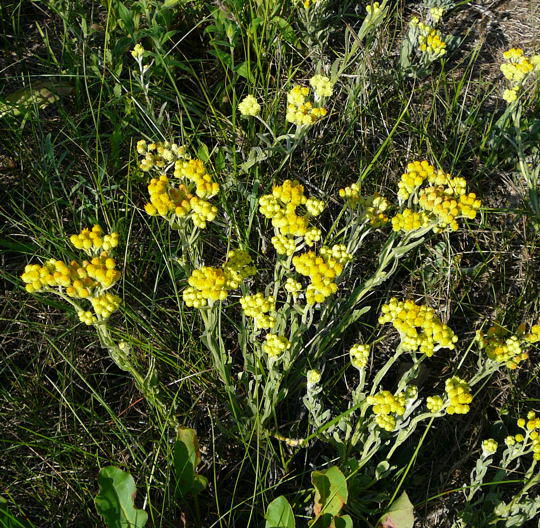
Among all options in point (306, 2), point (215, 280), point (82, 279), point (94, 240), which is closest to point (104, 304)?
point (82, 279)

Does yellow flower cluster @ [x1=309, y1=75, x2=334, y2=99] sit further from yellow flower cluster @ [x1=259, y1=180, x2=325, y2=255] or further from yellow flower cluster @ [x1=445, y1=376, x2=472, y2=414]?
yellow flower cluster @ [x1=445, y1=376, x2=472, y2=414]

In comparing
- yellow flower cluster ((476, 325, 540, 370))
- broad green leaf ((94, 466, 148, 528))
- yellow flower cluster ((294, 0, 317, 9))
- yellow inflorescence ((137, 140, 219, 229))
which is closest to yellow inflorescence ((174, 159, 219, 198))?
yellow inflorescence ((137, 140, 219, 229))

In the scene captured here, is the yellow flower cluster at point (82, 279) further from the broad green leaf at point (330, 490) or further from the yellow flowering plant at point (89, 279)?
the broad green leaf at point (330, 490)

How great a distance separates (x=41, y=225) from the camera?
8.25 feet

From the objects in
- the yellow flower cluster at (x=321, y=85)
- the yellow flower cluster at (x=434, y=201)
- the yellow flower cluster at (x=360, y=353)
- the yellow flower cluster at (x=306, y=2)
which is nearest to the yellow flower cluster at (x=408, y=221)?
the yellow flower cluster at (x=434, y=201)

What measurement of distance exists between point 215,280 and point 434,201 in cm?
76

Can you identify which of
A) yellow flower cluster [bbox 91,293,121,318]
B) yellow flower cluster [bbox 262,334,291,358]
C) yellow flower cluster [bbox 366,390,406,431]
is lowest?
yellow flower cluster [bbox 366,390,406,431]

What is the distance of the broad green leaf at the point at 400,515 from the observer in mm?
1883

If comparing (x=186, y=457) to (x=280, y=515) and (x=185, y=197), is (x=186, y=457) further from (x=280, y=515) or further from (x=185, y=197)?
(x=185, y=197)

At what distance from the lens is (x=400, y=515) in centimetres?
191

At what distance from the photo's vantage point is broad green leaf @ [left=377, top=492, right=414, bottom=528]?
1.88 metres

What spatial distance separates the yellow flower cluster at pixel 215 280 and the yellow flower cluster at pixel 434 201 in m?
0.51

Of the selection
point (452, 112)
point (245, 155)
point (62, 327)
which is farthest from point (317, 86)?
point (62, 327)

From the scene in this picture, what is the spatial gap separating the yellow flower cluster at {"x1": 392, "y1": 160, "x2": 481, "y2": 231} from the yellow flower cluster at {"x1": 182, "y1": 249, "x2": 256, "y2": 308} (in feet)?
1.68
